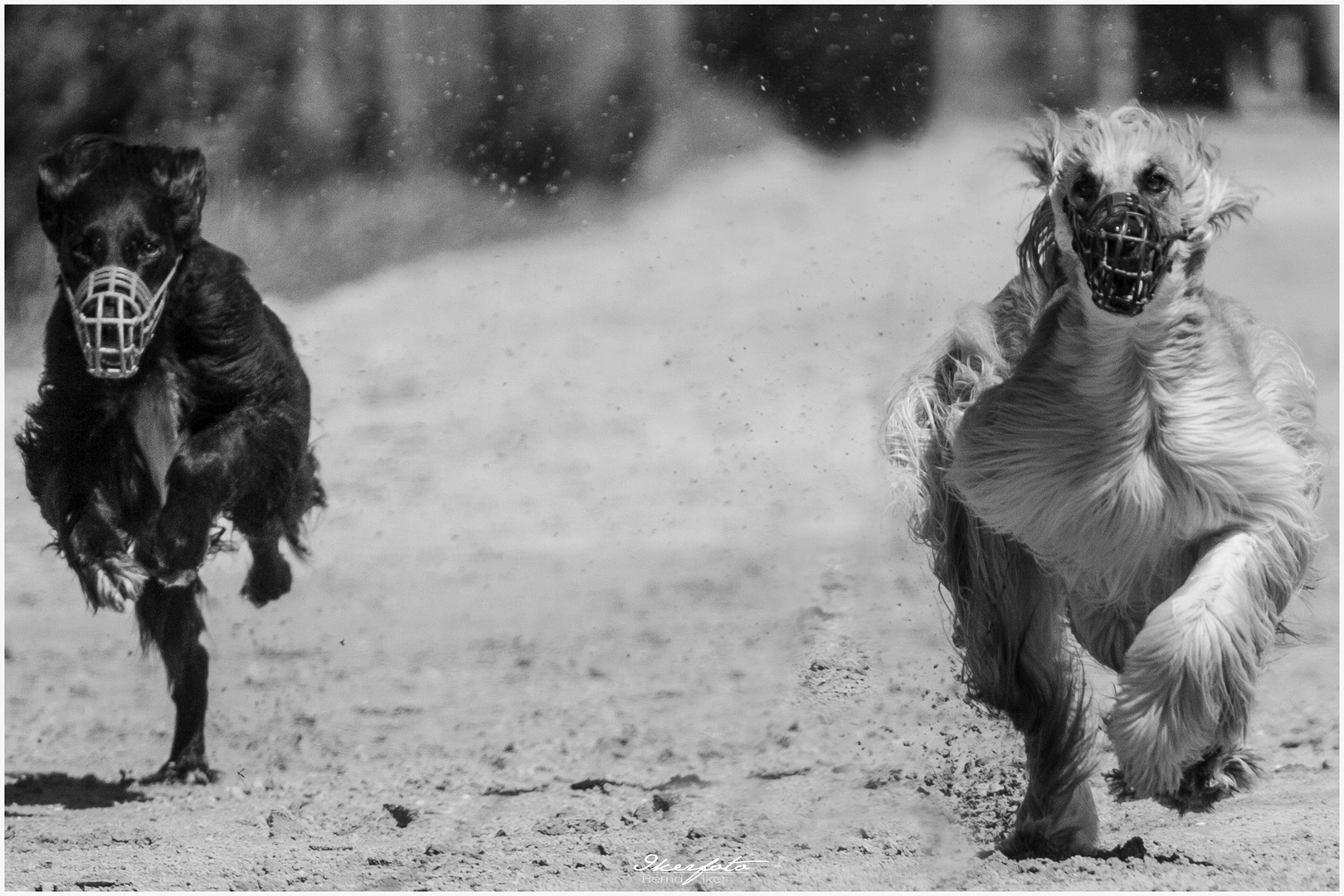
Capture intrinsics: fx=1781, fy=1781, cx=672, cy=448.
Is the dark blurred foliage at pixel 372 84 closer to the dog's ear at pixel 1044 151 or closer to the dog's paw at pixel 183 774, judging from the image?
the dog's paw at pixel 183 774

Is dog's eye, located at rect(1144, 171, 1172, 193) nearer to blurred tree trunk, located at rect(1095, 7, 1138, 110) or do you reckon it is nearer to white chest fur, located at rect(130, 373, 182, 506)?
white chest fur, located at rect(130, 373, 182, 506)

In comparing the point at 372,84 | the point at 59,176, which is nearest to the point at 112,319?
the point at 59,176

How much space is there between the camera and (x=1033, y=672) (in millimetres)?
3758

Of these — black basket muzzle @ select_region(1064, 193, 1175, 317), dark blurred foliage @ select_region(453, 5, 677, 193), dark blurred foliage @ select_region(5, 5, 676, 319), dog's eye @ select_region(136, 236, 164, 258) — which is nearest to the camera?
black basket muzzle @ select_region(1064, 193, 1175, 317)

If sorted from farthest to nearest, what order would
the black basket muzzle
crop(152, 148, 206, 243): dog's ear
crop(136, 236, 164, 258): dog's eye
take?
crop(152, 148, 206, 243): dog's ear, crop(136, 236, 164, 258): dog's eye, the black basket muzzle

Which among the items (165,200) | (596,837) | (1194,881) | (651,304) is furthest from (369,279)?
(1194,881)

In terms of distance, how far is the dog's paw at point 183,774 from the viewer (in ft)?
16.2

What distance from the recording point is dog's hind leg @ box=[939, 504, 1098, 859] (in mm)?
3736

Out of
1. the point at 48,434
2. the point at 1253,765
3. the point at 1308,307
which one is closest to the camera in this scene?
the point at 1253,765

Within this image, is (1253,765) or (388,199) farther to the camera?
(388,199)

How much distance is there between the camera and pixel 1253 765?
11.7 feet

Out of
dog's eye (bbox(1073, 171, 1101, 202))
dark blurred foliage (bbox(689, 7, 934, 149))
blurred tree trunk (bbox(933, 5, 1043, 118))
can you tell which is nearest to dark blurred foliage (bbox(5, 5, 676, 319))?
dark blurred foliage (bbox(689, 7, 934, 149))

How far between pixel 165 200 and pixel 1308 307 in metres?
6.42

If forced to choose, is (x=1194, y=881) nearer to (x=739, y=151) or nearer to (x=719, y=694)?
(x=719, y=694)
